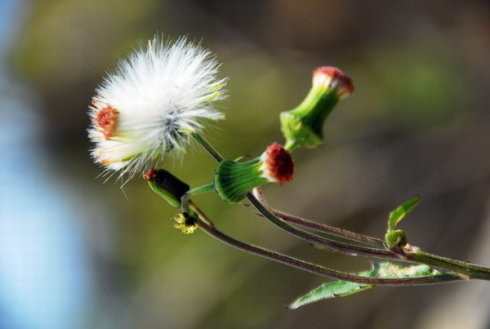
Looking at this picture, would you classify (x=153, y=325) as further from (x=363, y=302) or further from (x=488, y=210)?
(x=488, y=210)

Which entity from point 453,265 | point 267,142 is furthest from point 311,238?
point 267,142

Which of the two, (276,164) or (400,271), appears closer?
(276,164)

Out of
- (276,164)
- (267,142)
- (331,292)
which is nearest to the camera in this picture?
(276,164)

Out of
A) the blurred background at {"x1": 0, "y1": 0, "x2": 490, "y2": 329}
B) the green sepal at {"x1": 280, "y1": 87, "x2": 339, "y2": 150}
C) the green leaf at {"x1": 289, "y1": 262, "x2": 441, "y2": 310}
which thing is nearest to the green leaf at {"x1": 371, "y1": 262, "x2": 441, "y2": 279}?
the green leaf at {"x1": 289, "y1": 262, "x2": 441, "y2": 310}

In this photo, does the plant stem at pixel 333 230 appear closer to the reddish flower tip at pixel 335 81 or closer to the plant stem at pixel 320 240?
the plant stem at pixel 320 240

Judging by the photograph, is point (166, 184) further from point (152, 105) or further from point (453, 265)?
point (453, 265)
